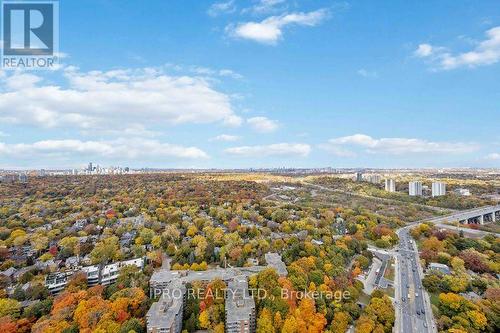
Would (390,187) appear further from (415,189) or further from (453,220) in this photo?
(453,220)

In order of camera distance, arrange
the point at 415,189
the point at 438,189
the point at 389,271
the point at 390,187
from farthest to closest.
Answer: the point at 390,187 → the point at 415,189 → the point at 438,189 → the point at 389,271

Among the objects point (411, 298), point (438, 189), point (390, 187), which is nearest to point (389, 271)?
point (411, 298)

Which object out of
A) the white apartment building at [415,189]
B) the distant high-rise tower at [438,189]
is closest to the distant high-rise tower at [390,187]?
the white apartment building at [415,189]

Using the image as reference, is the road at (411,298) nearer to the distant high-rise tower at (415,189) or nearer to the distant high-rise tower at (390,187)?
the distant high-rise tower at (415,189)

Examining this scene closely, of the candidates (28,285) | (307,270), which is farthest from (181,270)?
(28,285)

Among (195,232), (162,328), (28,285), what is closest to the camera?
(162,328)

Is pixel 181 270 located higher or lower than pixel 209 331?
higher

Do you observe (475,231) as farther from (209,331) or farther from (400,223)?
(209,331)

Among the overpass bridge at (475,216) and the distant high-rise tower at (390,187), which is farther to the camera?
the distant high-rise tower at (390,187)
